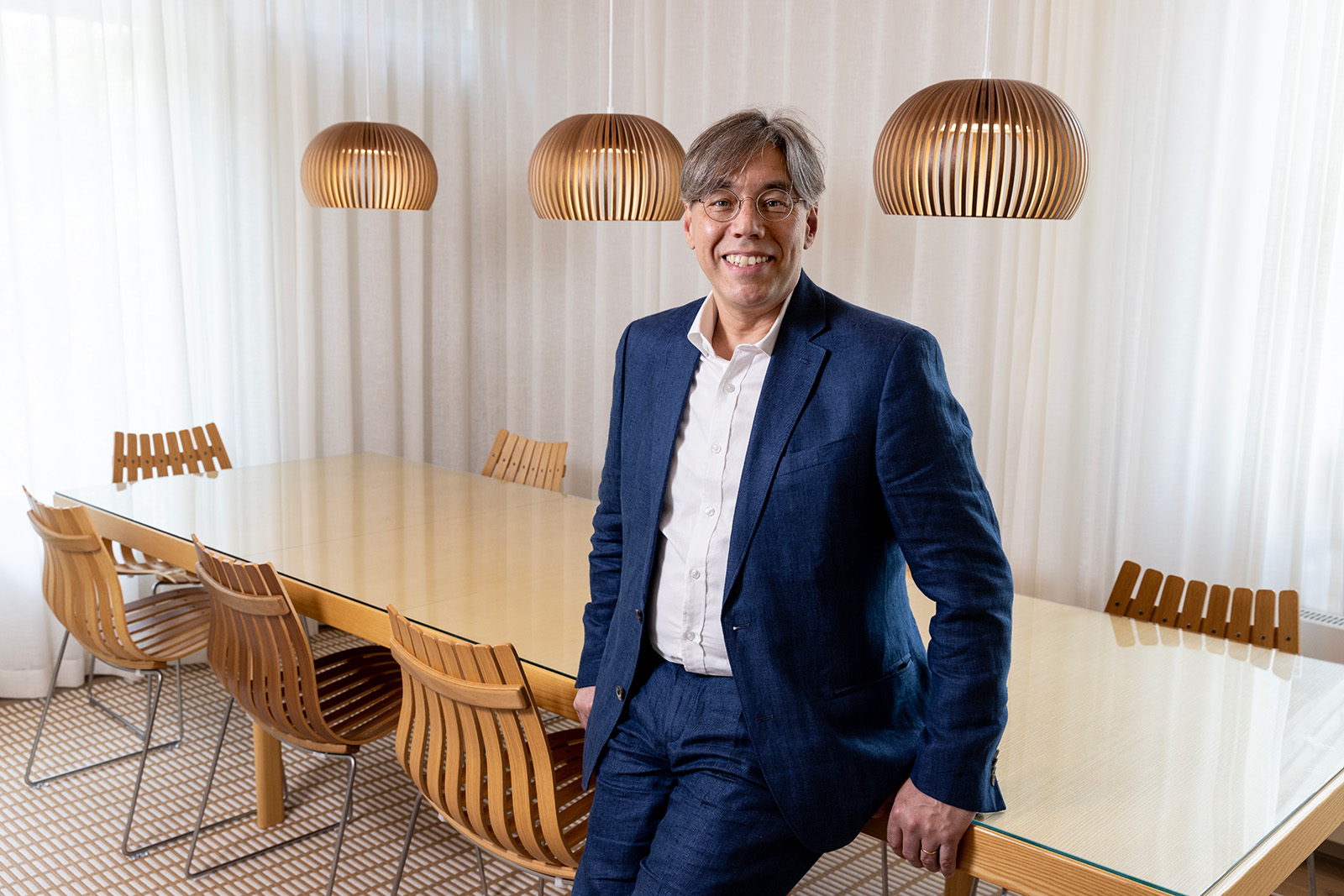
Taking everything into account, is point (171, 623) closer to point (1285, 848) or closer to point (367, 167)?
point (367, 167)

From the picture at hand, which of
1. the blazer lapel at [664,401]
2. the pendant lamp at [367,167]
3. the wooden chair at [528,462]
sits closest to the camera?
the blazer lapel at [664,401]

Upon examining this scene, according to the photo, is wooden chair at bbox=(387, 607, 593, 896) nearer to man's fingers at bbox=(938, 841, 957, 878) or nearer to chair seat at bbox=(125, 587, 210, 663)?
man's fingers at bbox=(938, 841, 957, 878)

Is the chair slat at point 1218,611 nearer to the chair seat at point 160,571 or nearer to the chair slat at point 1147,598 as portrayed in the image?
the chair slat at point 1147,598

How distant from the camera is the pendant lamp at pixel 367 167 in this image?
3344 mm

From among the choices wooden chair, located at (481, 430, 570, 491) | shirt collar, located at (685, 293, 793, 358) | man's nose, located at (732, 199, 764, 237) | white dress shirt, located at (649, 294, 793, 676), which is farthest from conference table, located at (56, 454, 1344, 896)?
man's nose, located at (732, 199, 764, 237)

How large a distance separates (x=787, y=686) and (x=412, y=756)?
100 cm

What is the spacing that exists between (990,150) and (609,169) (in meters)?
0.99

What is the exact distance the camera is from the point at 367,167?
3352mm

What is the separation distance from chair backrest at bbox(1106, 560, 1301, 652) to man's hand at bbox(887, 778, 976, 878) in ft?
4.25

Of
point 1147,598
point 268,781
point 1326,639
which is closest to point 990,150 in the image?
point 1147,598

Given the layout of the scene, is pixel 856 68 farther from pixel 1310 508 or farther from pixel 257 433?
pixel 257 433

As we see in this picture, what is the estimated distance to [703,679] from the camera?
5.36ft

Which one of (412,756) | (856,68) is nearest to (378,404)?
(856,68)

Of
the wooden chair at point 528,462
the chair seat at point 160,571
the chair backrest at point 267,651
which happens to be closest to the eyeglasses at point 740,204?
the chair backrest at point 267,651
